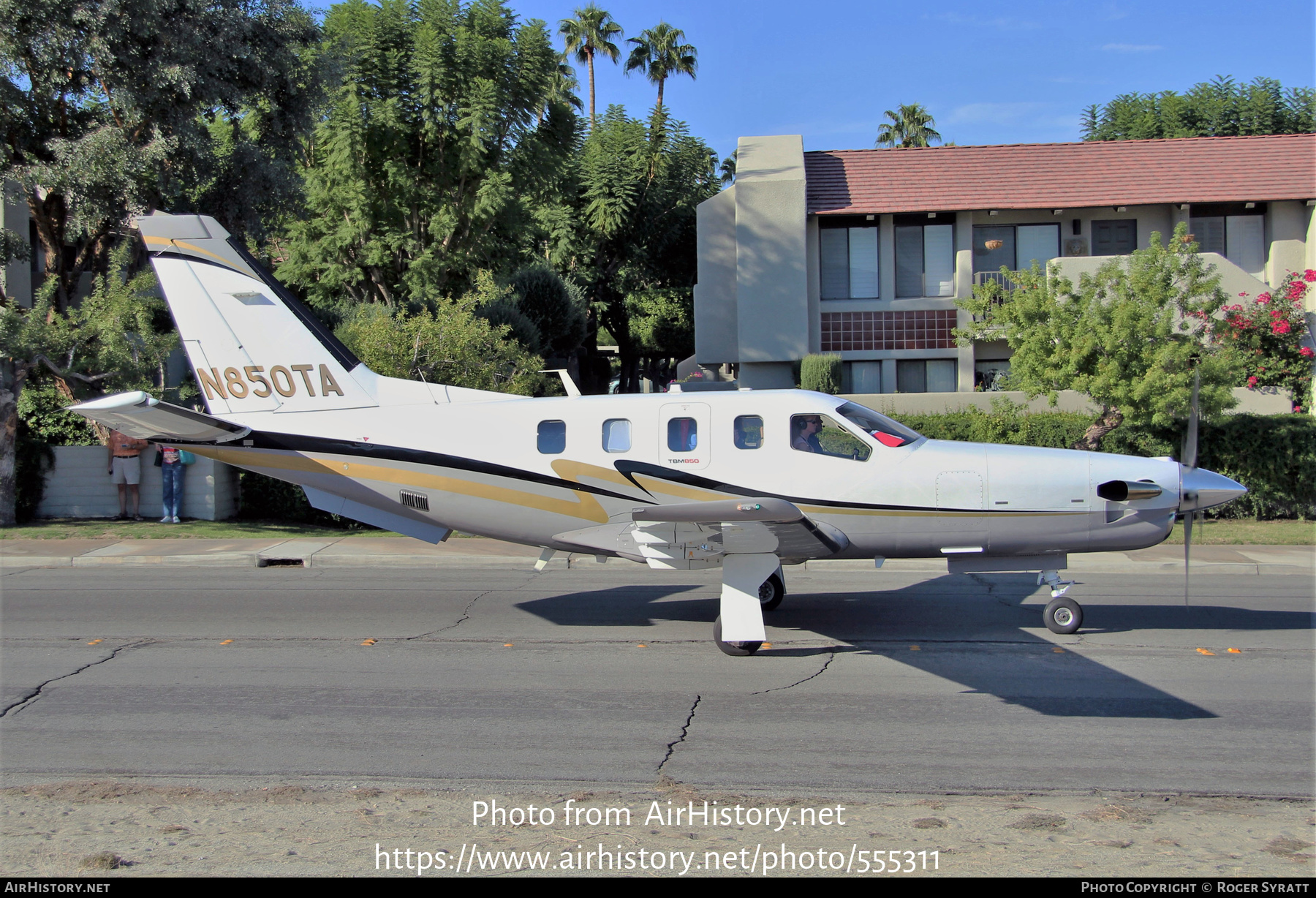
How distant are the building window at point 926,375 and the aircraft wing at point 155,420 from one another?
20.8m

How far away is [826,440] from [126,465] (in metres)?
14.7

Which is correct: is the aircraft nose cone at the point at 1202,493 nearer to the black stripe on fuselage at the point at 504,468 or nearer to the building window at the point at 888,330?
the black stripe on fuselage at the point at 504,468

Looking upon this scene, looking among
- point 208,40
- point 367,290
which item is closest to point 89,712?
point 208,40

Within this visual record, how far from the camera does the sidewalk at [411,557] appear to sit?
14.6m

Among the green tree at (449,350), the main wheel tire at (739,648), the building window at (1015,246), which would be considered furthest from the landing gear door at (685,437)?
the building window at (1015,246)

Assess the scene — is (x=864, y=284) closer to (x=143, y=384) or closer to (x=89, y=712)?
(x=143, y=384)

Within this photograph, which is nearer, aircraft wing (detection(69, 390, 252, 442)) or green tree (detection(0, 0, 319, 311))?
aircraft wing (detection(69, 390, 252, 442))

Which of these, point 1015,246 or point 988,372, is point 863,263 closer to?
point 1015,246

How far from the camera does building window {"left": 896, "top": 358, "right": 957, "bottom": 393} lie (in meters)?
27.7

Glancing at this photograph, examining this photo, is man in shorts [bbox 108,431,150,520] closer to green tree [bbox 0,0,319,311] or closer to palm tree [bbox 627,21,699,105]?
green tree [bbox 0,0,319,311]

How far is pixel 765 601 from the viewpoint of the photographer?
11.2 metres

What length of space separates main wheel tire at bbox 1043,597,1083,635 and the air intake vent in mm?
6851

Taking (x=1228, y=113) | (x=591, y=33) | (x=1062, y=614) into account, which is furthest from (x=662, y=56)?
(x=1062, y=614)

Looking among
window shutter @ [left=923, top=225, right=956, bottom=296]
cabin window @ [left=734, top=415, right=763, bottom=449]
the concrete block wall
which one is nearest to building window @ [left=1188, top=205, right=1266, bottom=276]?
window shutter @ [left=923, top=225, right=956, bottom=296]
